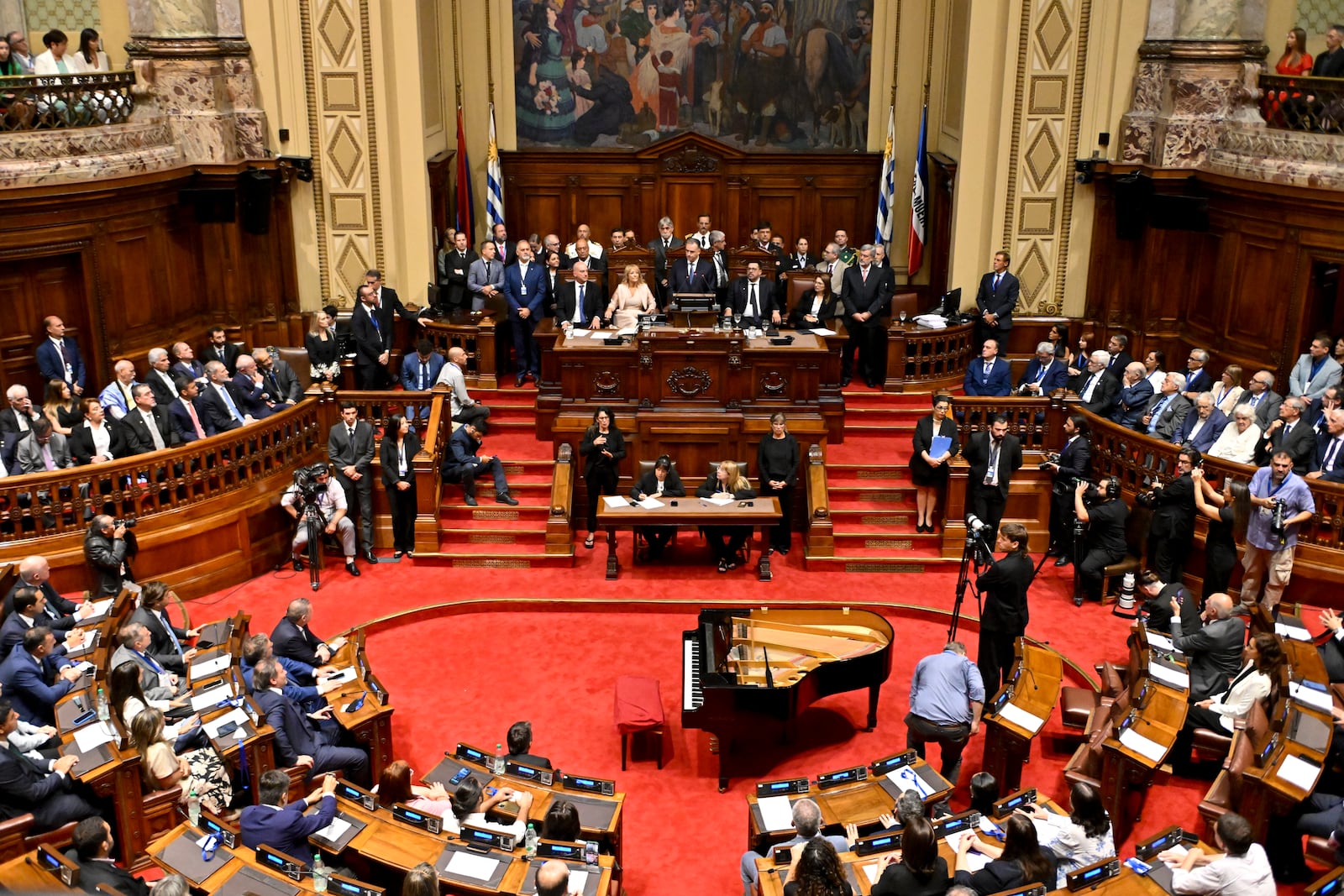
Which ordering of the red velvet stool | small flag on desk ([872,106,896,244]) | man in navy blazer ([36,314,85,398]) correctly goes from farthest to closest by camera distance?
small flag on desk ([872,106,896,244]), man in navy blazer ([36,314,85,398]), the red velvet stool

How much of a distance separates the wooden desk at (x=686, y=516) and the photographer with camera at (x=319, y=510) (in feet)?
8.32

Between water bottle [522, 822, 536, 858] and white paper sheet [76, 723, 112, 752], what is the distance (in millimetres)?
2735

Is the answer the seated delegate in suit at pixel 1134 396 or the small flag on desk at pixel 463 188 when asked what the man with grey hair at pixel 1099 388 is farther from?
the small flag on desk at pixel 463 188

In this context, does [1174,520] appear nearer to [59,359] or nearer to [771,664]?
[771,664]

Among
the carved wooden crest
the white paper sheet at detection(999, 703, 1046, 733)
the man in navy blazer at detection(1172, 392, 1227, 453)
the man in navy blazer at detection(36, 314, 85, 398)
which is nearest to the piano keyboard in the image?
the white paper sheet at detection(999, 703, 1046, 733)

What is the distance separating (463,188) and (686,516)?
6.81 meters

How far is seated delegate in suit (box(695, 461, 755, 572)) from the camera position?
1301 cm

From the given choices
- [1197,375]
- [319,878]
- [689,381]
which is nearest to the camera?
[319,878]

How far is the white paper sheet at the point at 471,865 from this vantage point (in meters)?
7.47

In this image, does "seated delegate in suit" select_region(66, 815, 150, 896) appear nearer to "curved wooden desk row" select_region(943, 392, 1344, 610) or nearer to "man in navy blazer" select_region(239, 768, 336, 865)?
"man in navy blazer" select_region(239, 768, 336, 865)

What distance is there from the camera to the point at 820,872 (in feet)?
21.8

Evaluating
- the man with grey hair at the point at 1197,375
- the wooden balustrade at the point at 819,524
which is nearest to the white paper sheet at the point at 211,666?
the wooden balustrade at the point at 819,524

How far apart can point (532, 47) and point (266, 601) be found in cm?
893

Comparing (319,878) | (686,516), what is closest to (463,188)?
(686,516)
